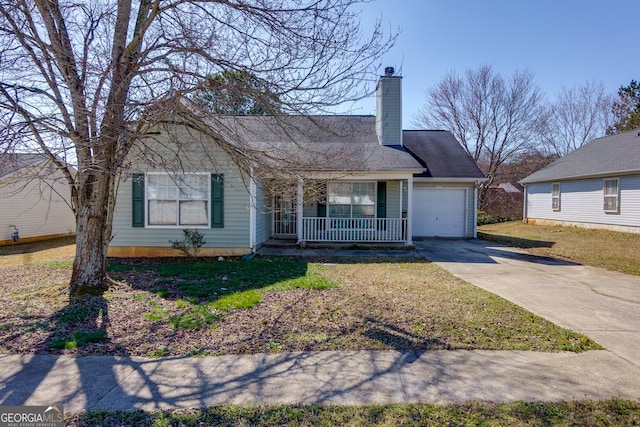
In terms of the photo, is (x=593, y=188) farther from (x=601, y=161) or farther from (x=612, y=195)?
(x=601, y=161)

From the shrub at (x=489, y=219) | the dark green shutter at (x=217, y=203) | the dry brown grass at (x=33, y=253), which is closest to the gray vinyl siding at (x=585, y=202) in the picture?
the shrub at (x=489, y=219)

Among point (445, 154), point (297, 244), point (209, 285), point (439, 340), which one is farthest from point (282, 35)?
point (445, 154)

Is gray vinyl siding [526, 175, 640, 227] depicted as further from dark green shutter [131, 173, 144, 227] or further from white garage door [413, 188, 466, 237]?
dark green shutter [131, 173, 144, 227]

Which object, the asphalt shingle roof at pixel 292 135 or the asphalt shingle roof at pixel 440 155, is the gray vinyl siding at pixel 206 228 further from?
the asphalt shingle roof at pixel 440 155

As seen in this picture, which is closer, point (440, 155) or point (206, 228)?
point (206, 228)

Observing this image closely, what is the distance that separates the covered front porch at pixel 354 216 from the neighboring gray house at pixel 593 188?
382 inches

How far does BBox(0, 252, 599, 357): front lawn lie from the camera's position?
150 inches

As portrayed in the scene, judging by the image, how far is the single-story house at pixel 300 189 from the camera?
6527 millimetres

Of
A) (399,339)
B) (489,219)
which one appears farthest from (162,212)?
(489,219)

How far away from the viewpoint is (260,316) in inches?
187

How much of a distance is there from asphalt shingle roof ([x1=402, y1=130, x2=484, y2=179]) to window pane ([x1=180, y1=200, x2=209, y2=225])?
8883mm

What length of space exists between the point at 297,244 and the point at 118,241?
5.51 metres

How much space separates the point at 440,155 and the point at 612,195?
7979 mm

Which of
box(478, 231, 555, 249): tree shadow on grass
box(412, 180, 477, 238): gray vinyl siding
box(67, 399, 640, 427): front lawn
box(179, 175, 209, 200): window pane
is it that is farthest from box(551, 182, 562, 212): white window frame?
box(67, 399, 640, 427): front lawn
